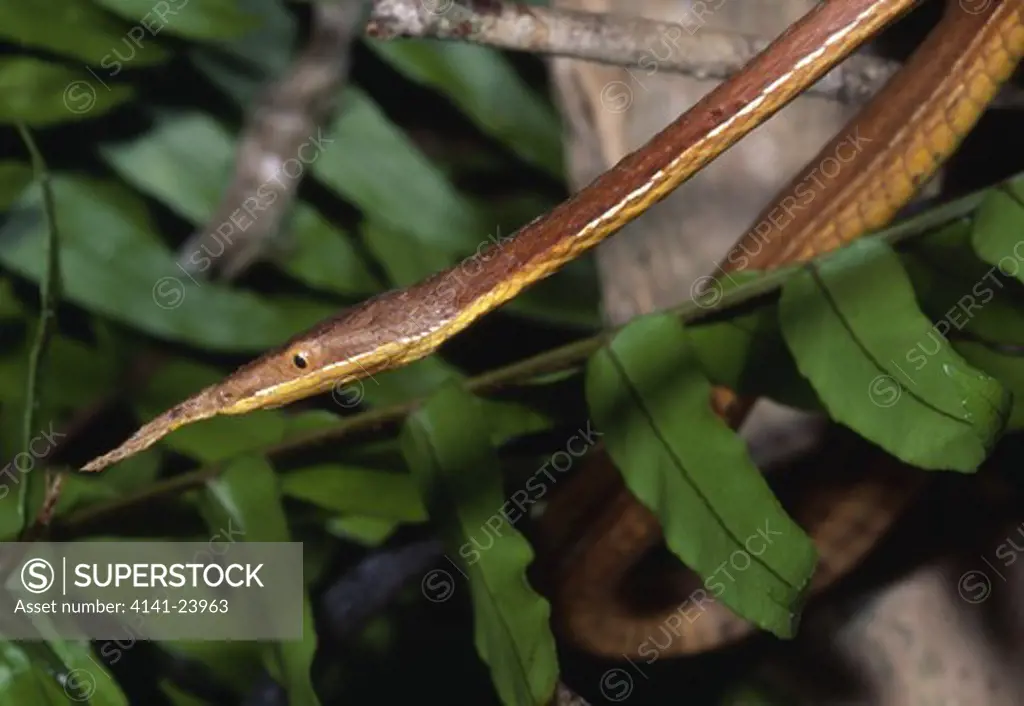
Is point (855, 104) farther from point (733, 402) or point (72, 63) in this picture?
point (72, 63)

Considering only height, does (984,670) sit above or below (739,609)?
below

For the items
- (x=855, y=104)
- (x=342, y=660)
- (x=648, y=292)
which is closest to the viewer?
(x=855, y=104)

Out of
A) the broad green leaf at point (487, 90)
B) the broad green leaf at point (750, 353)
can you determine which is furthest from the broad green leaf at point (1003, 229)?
the broad green leaf at point (487, 90)

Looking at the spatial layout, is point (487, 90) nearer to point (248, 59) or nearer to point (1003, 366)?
point (248, 59)

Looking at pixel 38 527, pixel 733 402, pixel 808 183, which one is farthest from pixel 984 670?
pixel 38 527

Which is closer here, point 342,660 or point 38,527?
point 38,527

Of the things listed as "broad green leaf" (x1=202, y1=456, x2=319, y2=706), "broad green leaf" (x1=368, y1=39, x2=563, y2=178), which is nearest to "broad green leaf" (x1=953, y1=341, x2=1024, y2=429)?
"broad green leaf" (x1=202, y1=456, x2=319, y2=706)

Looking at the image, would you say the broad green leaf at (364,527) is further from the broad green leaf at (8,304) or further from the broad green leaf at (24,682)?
the broad green leaf at (8,304)

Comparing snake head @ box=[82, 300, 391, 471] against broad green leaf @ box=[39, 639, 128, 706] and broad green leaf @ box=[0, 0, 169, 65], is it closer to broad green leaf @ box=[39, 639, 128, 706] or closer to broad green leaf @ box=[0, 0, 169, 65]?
broad green leaf @ box=[39, 639, 128, 706]
